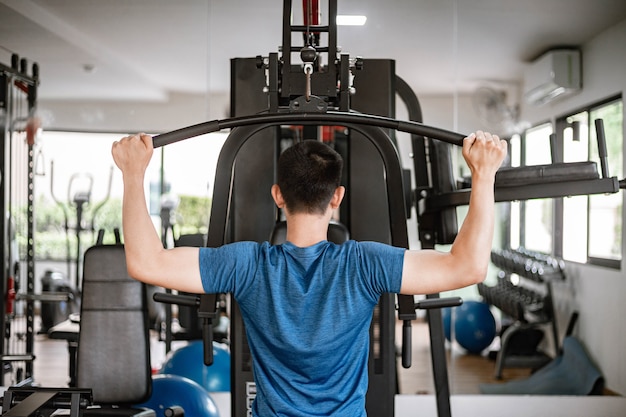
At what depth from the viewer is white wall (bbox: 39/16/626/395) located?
4.07 m

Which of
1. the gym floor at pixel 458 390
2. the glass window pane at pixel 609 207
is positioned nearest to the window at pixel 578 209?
the glass window pane at pixel 609 207

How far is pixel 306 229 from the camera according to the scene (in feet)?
4.84

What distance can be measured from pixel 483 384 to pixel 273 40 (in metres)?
2.57

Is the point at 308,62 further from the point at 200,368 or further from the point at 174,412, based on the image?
the point at 200,368

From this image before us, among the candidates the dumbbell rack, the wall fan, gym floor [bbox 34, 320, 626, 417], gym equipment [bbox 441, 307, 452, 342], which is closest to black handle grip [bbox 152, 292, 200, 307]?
gym floor [bbox 34, 320, 626, 417]

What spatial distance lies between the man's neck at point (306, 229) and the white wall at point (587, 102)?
267 cm

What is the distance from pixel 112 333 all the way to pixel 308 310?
151cm

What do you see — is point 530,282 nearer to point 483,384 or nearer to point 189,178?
point 483,384

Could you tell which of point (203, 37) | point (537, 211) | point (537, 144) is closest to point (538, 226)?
point (537, 211)

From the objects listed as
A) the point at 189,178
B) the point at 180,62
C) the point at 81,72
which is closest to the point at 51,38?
the point at 81,72

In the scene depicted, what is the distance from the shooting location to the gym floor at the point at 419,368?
414cm

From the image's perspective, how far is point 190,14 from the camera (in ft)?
13.1

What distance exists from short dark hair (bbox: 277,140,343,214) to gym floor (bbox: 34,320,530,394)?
9.80 ft

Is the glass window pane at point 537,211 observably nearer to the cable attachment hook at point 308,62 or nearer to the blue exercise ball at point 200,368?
the blue exercise ball at point 200,368
